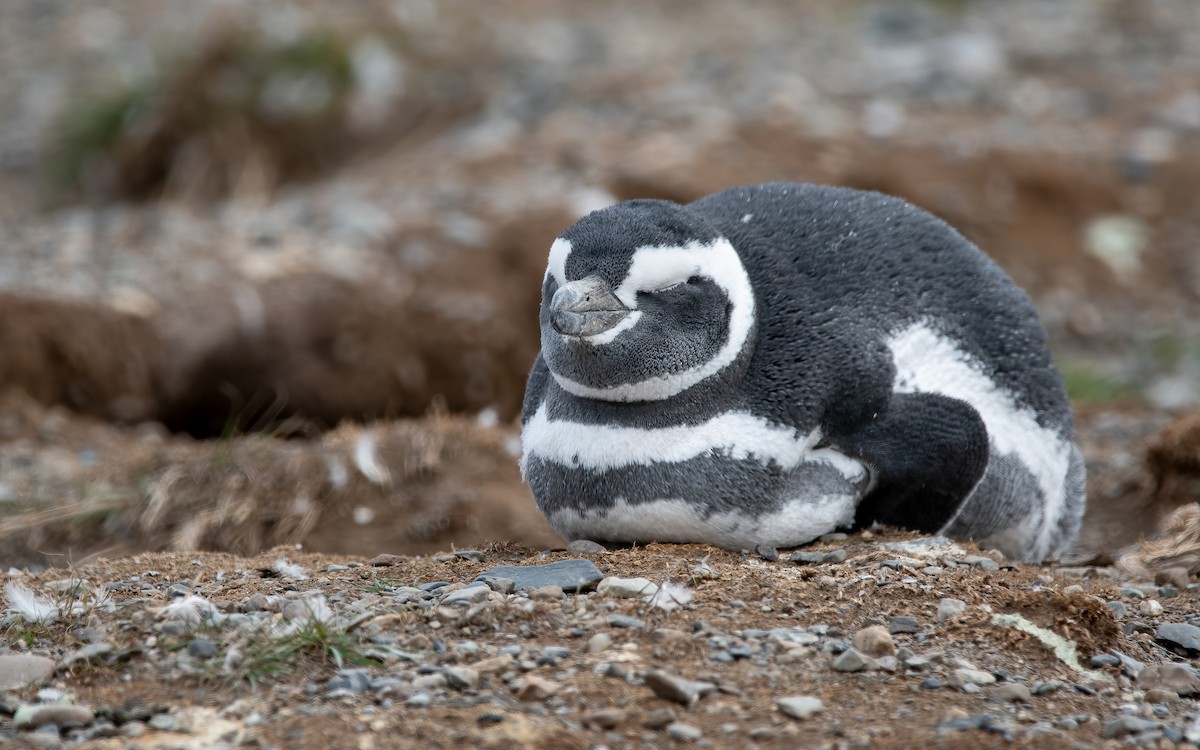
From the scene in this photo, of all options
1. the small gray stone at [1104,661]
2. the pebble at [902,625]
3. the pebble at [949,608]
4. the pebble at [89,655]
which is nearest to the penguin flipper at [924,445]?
the pebble at [949,608]

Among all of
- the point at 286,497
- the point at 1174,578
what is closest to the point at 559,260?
the point at 1174,578

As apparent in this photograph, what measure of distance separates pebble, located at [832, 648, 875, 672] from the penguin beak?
1.12 meters

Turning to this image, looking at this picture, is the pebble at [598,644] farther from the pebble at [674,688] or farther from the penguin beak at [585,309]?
the penguin beak at [585,309]

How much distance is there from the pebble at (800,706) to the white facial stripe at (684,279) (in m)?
1.17

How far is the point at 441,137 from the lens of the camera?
11.0m

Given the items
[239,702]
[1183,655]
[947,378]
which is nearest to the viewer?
[239,702]

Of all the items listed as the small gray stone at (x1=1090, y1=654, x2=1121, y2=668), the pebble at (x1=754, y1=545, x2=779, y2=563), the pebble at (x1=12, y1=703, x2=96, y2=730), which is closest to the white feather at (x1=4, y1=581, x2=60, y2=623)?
the pebble at (x1=12, y1=703, x2=96, y2=730)

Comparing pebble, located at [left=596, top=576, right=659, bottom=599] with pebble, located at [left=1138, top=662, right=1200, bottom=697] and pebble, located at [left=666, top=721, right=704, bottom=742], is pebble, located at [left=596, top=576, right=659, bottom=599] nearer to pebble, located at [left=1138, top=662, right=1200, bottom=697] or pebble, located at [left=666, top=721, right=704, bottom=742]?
pebble, located at [left=666, top=721, right=704, bottom=742]

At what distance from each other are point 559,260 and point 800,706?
1.54 m

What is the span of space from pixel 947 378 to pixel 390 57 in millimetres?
8238

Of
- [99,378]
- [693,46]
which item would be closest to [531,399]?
[99,378]

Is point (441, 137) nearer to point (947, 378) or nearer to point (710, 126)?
point (710, 126)

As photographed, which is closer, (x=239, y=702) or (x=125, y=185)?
(x=239, y=702)

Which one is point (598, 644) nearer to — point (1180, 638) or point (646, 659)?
point (646, 659)
